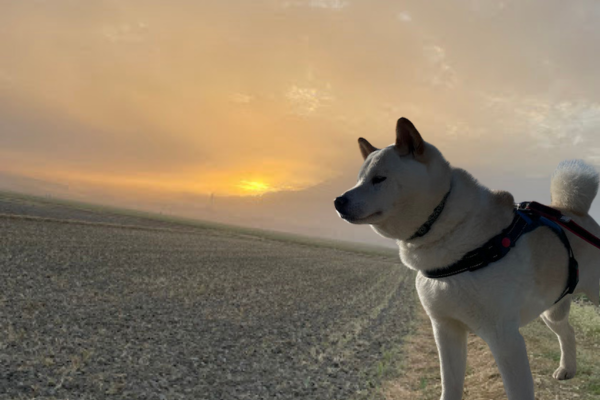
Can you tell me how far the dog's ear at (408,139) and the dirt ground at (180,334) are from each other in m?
4.57

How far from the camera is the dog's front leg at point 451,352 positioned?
3484 mm

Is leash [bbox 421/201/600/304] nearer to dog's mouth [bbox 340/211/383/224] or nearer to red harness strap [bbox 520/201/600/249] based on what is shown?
red harness strap [bbox 520/201/600/249]

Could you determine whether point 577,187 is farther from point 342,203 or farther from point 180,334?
point 180,334

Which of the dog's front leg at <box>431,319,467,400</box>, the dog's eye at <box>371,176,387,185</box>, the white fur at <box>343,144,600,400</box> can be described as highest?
the dog's eye at <box>371,176,387,185</box>

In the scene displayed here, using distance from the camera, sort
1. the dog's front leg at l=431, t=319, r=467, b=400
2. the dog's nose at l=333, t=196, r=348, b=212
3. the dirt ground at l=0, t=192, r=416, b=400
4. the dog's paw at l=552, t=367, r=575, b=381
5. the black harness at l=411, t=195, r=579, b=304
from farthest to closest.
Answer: the dirt ground at l=0, t=192, r=416, b=400 → the dog's paw at l=552, t=367, r=575, b=381 → the dog's front leg at l=431, t=319, r=467, b=400 → the black harness at l=411, t=195, r=579, b=304 → the dog's nose at l=333, t=196, r=348, b=212

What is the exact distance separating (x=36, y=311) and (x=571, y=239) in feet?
36.1

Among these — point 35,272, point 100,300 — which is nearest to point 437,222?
point 100,300

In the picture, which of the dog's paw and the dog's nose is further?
the dog's paw

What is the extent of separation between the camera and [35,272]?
48.0 feet

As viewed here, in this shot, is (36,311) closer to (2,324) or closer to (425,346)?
(2,324)

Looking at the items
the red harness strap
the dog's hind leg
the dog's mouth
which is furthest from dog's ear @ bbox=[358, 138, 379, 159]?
the dog's hind leg

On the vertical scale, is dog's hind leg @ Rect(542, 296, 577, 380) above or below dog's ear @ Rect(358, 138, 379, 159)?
below

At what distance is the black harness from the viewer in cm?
311

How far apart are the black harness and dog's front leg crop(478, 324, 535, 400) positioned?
50 cm
